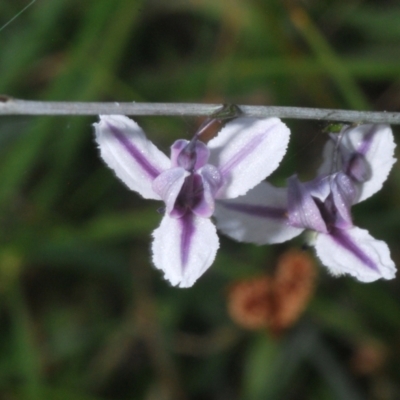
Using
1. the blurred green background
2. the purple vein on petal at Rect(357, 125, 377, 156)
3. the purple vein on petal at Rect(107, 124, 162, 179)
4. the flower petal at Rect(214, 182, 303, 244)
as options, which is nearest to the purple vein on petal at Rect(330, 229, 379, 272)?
the flower petal at Rect(214, 182, 303, 244)

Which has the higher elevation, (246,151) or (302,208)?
(246,151)

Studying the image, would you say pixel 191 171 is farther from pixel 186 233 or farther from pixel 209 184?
pixel 186 233

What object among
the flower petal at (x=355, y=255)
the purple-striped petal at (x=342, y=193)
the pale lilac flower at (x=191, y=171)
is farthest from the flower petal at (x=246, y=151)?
the flower petal at (x=355, y=255)

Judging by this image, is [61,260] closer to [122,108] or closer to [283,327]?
[283,327]

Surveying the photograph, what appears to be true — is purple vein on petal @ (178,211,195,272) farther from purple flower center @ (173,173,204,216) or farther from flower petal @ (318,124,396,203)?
flower petal @ (318,124,396,203)

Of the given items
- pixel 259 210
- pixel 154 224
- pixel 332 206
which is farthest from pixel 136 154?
pixel 154 224

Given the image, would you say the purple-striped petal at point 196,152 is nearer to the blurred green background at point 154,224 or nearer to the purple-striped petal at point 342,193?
the purple-striped petal at point 342,193

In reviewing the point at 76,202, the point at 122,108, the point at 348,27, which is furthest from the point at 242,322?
the point at 122,108
